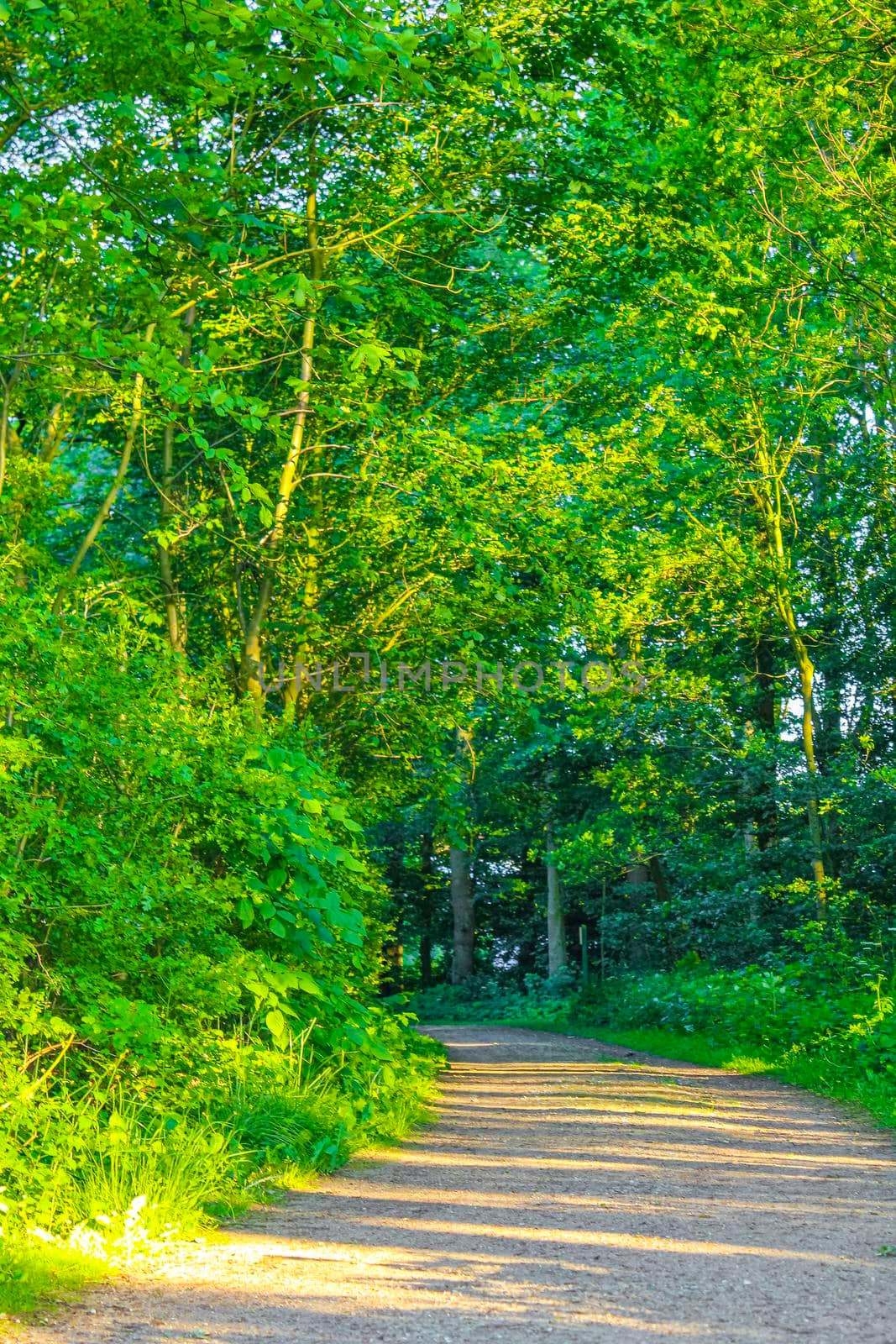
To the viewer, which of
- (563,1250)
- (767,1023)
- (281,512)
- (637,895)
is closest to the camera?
(563,1250)

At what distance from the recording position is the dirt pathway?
15.2 feet

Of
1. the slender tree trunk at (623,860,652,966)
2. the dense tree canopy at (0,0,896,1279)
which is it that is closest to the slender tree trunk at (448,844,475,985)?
the slender tree trunk at (623,860,652,966)

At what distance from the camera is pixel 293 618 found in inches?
503

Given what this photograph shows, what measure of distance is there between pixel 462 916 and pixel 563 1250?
29117 mm

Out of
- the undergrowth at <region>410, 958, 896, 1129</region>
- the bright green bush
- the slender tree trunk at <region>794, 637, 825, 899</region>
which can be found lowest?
the undergrowth at <region>410, 958, 896, 1129</region>

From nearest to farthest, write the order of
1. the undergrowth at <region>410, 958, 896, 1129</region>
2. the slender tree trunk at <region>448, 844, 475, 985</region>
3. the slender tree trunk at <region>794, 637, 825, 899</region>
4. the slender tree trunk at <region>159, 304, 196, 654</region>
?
the undergrowth at <region>410, 958, 896, 1129</region> → the slender tree trunk at <region>159, 304, 196, 654</region> → the slender tree trunk at <region>794, 637, 825, 899</region> → the slender tree trunk at <region>448, 844, 475, 985</region>

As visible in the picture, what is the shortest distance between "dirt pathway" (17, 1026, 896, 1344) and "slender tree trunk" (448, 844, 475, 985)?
77.6 feet

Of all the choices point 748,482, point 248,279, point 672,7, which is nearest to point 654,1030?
point 748,482

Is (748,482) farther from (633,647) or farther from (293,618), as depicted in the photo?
(293,618)

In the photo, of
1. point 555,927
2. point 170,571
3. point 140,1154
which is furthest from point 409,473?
point 555,927

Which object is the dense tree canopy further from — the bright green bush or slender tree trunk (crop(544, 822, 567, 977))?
slender tree trunk (crop(544, 822, 567, 977))

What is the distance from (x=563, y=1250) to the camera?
5906 mm

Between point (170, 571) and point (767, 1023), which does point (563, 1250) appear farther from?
point (767, 1023)

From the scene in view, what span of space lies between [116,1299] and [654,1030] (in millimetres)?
16292
